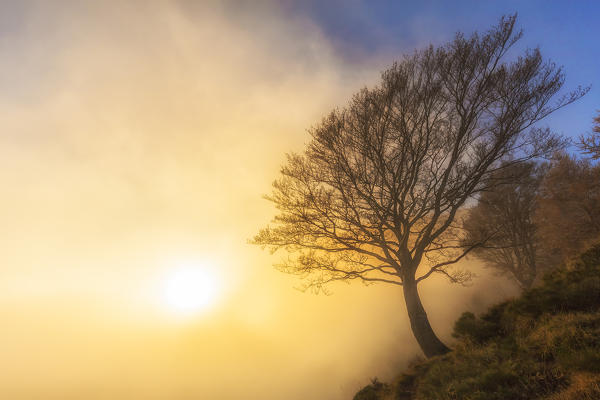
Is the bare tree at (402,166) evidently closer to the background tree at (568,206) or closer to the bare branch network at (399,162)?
the bare branch network at (399,162)

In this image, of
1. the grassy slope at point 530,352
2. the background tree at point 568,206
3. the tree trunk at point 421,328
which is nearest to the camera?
the grassy slope at point 530,352

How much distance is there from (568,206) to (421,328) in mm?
15772

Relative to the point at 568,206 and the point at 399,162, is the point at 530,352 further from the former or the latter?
the point at 568,206

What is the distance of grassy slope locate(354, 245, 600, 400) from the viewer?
345 cm

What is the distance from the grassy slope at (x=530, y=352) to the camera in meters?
3.45

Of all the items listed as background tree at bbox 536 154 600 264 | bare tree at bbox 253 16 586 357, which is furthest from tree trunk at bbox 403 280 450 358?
background tree at bbox 536 154 600 264

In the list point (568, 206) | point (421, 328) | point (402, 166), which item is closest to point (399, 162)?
point (402, 166)

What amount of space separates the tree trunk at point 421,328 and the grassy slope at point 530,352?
125cm

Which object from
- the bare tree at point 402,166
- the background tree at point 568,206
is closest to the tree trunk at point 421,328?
the bare tree at point 402,166

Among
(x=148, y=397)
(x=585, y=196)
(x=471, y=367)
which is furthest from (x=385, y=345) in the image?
(x=148, y=397)

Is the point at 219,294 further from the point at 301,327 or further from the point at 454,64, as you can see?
the point at 454,64

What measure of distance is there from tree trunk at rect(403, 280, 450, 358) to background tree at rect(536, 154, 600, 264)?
13036 mm

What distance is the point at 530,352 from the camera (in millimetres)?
4434

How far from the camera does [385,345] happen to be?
21.2m
